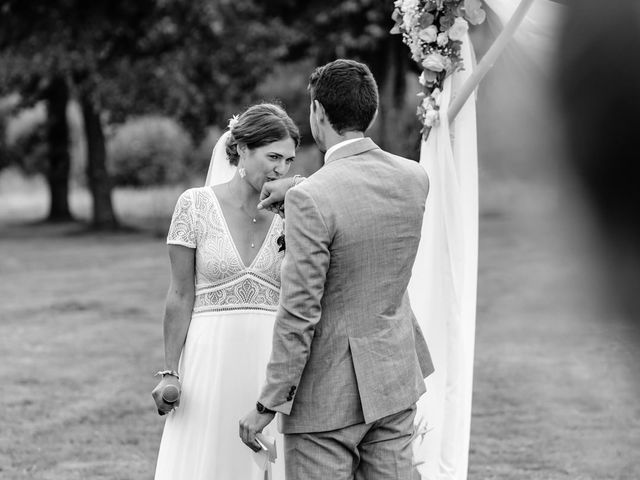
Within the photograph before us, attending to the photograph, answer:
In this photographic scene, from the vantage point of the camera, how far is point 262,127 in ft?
12.0

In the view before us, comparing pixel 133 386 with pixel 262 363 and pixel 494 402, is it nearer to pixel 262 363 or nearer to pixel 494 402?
pixel 494 402

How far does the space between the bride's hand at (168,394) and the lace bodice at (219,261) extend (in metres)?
0.30

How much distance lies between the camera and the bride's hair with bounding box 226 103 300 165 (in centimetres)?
365

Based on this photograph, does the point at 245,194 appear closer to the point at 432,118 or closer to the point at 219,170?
the point at 219,170

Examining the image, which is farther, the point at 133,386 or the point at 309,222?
the point at 133,386

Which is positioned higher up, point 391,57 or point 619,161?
point 391,57

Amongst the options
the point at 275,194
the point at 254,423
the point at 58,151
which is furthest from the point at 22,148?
the point at 254,423

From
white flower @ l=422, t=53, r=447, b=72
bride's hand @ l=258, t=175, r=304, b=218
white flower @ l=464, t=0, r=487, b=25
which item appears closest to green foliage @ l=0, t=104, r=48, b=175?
white flower @ l=422, t=53, r=447, b=72

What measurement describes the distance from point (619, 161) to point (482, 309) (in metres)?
11.9

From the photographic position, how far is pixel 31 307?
13023mm

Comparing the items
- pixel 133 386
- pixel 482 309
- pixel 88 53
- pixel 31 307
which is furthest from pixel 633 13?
pixel 88 53

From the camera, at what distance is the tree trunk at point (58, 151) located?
25859mm

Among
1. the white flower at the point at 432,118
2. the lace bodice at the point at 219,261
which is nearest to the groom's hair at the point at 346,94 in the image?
the lace bodice at the point at 219,261

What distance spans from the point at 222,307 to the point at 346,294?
3.27 feet
